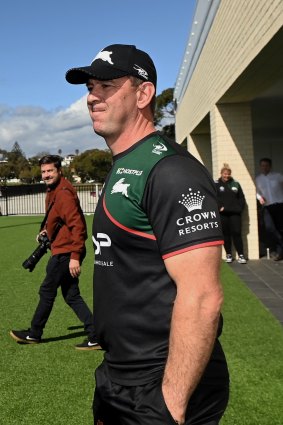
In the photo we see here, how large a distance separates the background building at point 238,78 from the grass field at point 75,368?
140 inches

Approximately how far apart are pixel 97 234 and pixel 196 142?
17025 mm

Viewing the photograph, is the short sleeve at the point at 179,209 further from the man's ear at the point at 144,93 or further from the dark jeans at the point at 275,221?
the dark jeans at the point at 275,221

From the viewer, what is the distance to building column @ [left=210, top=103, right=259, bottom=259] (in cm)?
1054

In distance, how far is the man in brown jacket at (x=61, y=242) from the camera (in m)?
4.93

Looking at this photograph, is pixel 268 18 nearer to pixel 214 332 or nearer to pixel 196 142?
pixel 214 332

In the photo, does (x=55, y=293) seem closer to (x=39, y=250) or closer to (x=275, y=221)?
(x=39, y=250)

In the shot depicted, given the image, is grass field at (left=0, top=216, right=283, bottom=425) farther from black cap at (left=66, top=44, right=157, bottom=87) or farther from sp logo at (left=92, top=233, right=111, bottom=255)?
black cap at (left=66, top=44, right=157, bottom=87)

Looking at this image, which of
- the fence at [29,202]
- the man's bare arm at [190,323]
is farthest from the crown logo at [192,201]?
the fence at [29,202]

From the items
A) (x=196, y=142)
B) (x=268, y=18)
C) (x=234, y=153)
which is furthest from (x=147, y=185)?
(x=196, y=142)

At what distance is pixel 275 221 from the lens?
10.4 meters

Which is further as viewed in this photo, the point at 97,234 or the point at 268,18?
the point at 268,18

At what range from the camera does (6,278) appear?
9.31 m

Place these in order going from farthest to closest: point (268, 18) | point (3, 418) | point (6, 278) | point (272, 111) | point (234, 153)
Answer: point (272, 111) → point (234, 153) → point (6, 278) → point (268, 18) → point (3, 418)

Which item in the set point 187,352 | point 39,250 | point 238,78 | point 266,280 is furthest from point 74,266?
point 238,78
